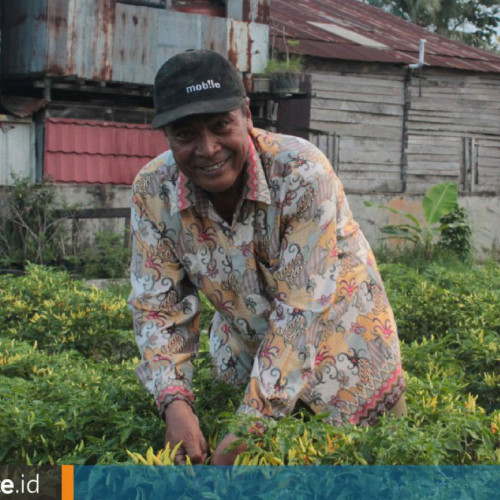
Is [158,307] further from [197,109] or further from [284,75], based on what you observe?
[284,75]

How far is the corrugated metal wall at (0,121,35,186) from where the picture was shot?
14094mm

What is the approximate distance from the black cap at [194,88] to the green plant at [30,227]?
1005 centimetres

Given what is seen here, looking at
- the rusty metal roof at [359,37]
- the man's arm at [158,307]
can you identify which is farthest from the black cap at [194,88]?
the rusty metal roof at [359,37]

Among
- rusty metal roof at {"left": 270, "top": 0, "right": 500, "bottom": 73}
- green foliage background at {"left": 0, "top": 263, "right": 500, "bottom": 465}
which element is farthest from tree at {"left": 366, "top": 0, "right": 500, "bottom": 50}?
green foliage background at {"left": 0, "top": 263, "right": 500, "bottom": 465}

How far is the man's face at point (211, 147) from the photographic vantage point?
2.96 meters

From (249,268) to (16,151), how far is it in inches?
461

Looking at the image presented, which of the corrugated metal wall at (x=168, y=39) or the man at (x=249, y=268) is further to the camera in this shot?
the corrugated metal wall at (x=168, y=39)

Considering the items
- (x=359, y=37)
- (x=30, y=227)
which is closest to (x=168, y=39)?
(x=30, y=227)

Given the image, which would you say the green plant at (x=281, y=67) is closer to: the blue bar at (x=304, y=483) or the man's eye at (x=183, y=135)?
the man's eye at (x=183, y=135)

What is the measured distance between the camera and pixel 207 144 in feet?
9.68

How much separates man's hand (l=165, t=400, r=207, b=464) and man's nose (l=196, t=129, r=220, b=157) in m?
0.84

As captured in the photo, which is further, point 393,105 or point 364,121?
point 393,105

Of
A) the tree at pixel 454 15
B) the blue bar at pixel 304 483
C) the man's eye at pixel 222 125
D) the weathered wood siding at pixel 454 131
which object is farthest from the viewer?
the tree at pixel 454 15

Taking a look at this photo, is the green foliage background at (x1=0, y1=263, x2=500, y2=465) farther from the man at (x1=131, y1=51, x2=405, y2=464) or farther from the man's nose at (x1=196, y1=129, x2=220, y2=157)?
the man's nose at (x1=196, y1=129, x2=220, y2=157)
